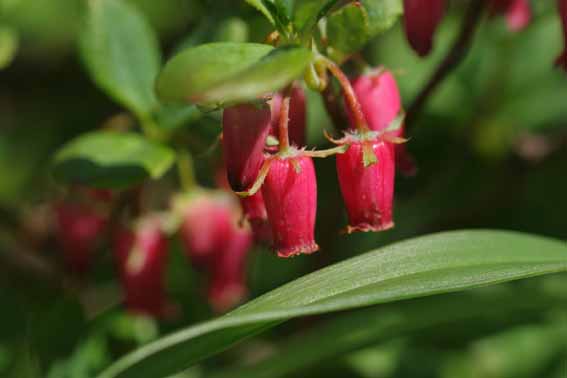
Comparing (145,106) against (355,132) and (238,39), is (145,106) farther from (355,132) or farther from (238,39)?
(355,132)

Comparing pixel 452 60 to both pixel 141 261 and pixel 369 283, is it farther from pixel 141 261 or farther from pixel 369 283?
pixel 141 261

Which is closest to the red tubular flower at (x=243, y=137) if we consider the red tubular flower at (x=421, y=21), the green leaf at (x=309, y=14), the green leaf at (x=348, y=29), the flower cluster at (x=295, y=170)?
the flower cluster at (x=295, y=170)

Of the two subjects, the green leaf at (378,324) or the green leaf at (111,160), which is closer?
the green leaf at (111,160)

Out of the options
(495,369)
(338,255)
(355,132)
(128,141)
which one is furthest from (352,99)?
(495,369)

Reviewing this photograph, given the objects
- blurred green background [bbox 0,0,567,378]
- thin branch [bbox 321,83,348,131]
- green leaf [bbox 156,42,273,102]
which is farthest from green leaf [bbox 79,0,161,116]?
green leaf [bbox 156,42,273,102]

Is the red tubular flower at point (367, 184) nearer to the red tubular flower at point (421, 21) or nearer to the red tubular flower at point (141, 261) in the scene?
the red tubular flower at point (421, 21)
